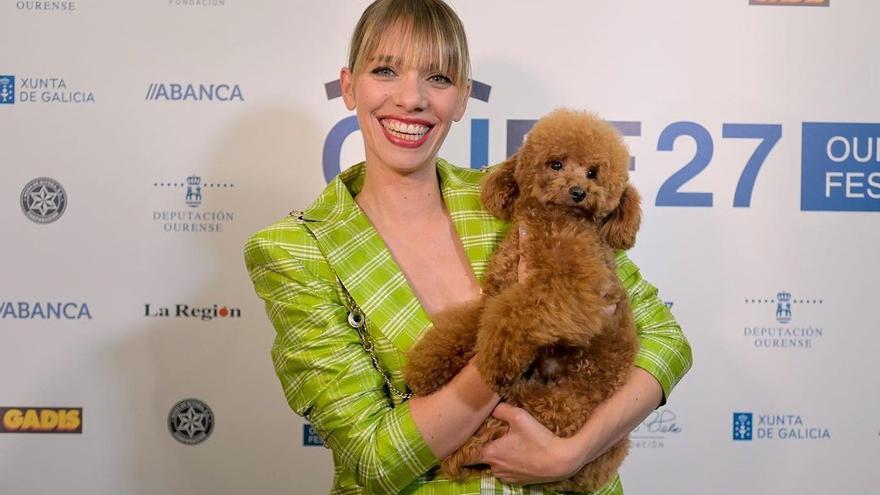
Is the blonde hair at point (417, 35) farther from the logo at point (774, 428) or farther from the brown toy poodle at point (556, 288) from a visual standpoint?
the logo at point (774, 428)

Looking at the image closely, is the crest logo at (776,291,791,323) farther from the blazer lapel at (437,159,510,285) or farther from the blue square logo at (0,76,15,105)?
the blue square logo at (0,76,15,105)

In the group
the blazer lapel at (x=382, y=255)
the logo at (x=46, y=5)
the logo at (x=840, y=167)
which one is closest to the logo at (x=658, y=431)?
the logo at (x=840, y=167)

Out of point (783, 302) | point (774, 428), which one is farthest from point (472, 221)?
point (774, 428)

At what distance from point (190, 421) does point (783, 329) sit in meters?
1.63

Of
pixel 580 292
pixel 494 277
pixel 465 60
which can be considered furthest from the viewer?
pixel 465 60

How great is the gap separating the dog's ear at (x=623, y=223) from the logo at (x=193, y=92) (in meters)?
1.27

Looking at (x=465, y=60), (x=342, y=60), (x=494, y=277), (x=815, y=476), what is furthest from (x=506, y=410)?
(x=815, y=476)

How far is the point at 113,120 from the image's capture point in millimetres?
2254

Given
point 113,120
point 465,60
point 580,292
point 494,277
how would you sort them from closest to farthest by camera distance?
point 580,292, point 494,277, point 465,60, point 113,120

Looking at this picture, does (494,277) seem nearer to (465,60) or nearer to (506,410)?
(506,410)

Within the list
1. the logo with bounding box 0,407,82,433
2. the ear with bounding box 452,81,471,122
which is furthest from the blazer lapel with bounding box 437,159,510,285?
the logo with bounding box 0,407,82,433

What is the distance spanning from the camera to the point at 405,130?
4.93 feet

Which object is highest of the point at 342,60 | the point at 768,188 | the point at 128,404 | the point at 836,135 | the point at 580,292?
the point at 342,60

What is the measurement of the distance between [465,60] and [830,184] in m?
1.27
